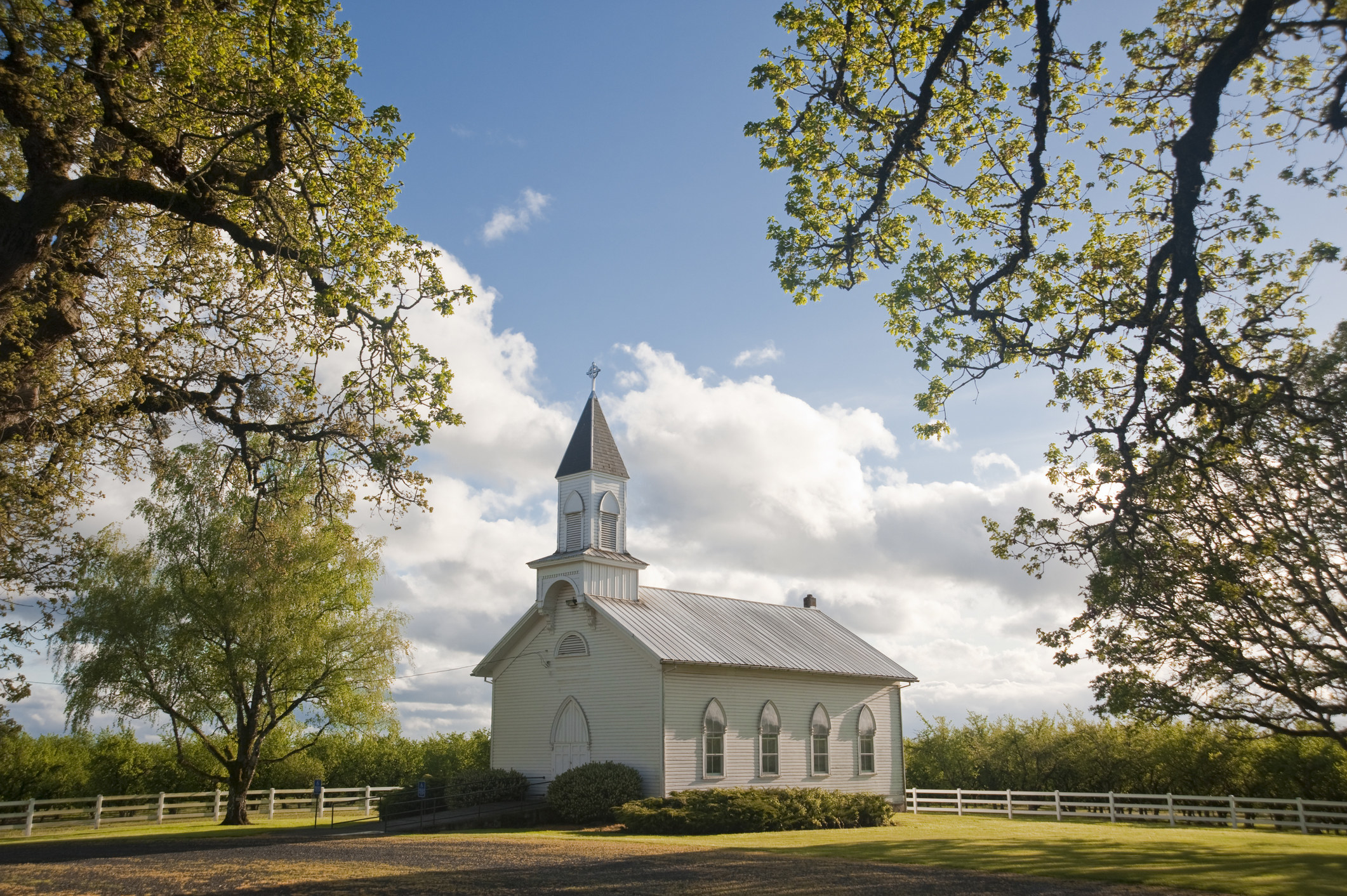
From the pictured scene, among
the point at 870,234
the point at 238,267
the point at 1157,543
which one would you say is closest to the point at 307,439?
the point at 238,267

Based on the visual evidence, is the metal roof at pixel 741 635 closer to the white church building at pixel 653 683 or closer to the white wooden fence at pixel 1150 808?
the white church building at pixel 653 683

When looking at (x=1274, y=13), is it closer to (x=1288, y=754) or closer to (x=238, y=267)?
(x=238, y=267)

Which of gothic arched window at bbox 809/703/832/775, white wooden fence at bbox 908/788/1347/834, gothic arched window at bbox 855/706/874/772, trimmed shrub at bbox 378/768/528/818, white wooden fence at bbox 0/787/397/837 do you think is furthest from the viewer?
gothic arched window at bbox 855/706/874/772

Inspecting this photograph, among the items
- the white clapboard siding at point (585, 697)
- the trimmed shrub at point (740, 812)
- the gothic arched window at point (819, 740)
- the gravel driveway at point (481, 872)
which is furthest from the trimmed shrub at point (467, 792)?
the gothic arched window at point (819, 740)

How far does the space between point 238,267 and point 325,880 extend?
974 centimetres

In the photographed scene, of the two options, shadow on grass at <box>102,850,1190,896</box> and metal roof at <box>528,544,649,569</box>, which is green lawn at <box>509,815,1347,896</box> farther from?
metal roof at <box>528,544,649,569</box>

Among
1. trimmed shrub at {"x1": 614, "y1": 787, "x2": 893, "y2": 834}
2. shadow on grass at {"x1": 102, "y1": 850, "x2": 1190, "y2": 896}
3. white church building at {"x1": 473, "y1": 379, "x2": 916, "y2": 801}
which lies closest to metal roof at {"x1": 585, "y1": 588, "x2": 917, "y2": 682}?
white church building at {"x1": 473, "y1": 379, "x2": 916, "y2": 801}

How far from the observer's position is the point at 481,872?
14969mm

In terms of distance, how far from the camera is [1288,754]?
31.7 meters

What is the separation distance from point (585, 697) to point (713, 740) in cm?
417

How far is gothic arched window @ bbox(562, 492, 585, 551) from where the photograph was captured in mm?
31172

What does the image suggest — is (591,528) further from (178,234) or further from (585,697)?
(178,234)

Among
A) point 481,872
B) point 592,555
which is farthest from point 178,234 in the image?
point 592,555

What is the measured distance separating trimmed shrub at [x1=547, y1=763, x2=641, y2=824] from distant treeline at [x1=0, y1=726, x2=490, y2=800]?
8752mm
